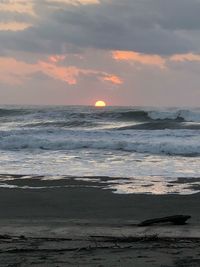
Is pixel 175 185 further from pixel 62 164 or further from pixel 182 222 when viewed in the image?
pixel 62 164

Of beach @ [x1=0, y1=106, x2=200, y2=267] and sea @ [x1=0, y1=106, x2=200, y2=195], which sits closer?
beach @ [x1=0, y1=106, x2=200, y2=267]

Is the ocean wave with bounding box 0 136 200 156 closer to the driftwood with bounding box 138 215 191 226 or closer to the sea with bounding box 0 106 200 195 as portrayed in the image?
the sea with bounding box 0 106 200 195

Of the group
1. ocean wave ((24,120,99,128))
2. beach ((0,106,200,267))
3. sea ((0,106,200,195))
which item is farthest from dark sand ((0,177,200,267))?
ocean wave ((24,120,99,128))

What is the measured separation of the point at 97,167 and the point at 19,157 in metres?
3.78

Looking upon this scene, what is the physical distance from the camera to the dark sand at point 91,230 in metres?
4.18

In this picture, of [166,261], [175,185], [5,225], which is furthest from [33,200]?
[166,261]

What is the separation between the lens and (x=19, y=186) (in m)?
9.71

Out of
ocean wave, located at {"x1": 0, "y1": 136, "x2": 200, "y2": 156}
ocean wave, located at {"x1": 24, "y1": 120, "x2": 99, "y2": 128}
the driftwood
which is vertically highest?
ocean wave, located at {"x1": 24, "y1": 120, "x2": 99, "y2": 128}

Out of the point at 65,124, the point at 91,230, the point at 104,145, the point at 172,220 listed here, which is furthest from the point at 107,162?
the point at 65,124

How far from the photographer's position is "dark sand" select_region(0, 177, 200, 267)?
418 centimetres

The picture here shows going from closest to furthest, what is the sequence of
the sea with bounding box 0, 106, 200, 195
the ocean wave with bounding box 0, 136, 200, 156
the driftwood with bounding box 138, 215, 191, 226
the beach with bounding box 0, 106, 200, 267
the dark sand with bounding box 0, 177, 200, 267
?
the dark sand with bounding box 0, 177, 200, 267 < the beach with bounding box 0, 106, 200, 267 < the driftwood with bounding box 138, 215, 191, 226 < the sea with bounding box 0, 106, 200, 195 < the ocean wave with bounding box 0, 136, 200, 156

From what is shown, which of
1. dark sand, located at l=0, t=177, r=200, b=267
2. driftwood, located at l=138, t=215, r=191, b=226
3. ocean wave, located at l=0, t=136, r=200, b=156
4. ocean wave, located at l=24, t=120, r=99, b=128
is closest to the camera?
dark sand, located at l=0, t=177, r=200, b=267

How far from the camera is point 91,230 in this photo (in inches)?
232

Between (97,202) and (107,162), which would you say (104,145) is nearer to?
(107,162)
